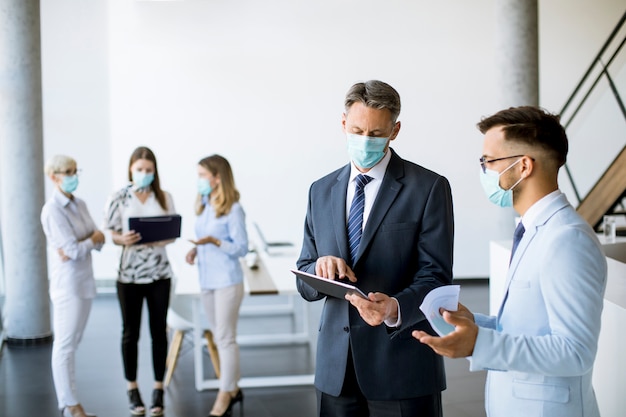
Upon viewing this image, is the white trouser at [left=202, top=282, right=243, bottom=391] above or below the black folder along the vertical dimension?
below

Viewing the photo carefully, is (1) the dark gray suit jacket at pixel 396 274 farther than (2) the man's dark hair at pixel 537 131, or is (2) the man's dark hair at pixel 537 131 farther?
(1) the dark gray suit jacket at pixel 396 274

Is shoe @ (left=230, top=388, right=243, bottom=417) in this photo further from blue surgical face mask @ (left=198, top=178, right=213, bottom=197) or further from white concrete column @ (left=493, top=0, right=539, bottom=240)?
white concrete column @ (left=493, top=0, right=539, bottom=240)

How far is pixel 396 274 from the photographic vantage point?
2.60m

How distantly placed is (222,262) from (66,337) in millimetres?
1125

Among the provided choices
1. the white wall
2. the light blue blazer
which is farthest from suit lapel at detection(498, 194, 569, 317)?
the white wall

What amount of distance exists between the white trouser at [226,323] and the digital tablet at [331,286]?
9.34ft

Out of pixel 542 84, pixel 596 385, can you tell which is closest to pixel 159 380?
pixel 596 385

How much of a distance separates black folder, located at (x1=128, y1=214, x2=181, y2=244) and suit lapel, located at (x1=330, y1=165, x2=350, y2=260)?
2.61m

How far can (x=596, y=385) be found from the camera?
3389mm

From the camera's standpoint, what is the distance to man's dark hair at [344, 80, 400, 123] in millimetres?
2621

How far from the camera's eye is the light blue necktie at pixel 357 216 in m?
2.67

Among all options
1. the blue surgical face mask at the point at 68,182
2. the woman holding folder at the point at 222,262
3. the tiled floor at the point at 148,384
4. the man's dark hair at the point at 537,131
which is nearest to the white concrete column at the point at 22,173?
the tiled floor at the point at 148,384

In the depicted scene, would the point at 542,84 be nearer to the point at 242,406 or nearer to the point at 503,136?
the point at 242,406

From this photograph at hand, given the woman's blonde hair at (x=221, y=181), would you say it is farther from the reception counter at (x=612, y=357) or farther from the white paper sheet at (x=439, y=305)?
the white paper sheet at (x=439, y=305)
